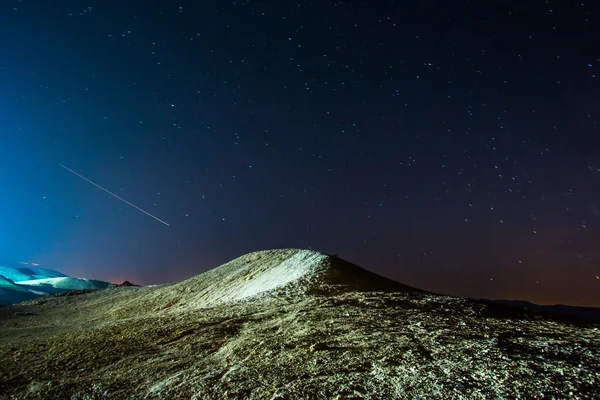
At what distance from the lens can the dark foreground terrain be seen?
4598 millimetres

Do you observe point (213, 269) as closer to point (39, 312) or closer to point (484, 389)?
point (39, 312)

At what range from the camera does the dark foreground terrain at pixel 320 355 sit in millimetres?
4598

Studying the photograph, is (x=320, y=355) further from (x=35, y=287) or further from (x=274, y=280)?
(x=35, y=287)

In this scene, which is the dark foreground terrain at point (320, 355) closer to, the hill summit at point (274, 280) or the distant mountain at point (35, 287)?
the hill summit at point (274, 280)

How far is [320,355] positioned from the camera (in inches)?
231

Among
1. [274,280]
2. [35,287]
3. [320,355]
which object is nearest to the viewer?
[320,355]

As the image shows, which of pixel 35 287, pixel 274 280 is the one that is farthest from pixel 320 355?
pixel 35 287

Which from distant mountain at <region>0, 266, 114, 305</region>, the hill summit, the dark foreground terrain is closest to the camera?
the dark foreground terrain

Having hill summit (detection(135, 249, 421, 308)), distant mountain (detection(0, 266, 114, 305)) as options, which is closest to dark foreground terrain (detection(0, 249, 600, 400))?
hill summit (detection(135, 249, 421, 308))

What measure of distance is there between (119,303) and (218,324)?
41.9 feet

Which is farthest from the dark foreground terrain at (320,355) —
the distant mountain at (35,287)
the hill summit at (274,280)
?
the distant mountain at (35,287)

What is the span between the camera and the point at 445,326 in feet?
24.4

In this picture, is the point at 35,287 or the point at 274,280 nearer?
the point at 274,280

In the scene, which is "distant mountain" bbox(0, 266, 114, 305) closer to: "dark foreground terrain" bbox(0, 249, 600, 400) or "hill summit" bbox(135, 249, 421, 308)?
"hill summit" bbox(135, 249, 421, 308)
